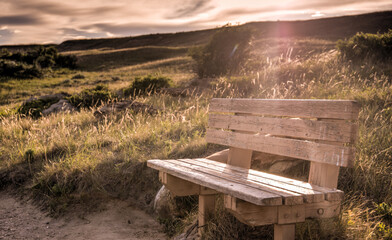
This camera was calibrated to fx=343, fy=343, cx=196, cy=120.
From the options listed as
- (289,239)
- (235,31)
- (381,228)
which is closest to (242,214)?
(289,239)

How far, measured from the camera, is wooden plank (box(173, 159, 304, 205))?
2.23m

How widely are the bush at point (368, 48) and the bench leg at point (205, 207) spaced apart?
28.2 ft

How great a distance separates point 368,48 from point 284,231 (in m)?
10.2

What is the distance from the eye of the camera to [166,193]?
413 cm

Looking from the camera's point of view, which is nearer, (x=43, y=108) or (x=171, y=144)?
(x=171, y=144)

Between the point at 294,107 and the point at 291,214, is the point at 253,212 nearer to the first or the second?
the point at 291,214

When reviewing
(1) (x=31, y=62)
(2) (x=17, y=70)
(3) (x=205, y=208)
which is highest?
(1) (x=31, y=62)

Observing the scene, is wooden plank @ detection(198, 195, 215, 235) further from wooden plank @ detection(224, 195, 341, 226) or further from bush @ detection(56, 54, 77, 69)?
bush @ detection(56, 54, 77, 69)

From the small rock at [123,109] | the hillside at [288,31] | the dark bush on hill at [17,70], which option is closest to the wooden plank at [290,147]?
the small rock at [123,109]

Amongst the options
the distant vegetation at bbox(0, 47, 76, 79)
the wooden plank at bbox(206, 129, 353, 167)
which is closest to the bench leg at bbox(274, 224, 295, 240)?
the wooden plank at bbox(206, 129, 353, 167)

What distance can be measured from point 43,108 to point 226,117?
27.6 feet

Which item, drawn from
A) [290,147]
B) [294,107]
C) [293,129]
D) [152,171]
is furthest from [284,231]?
[152,171]

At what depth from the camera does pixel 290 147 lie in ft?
9.85

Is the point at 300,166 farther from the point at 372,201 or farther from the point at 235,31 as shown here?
the point at 235,31
